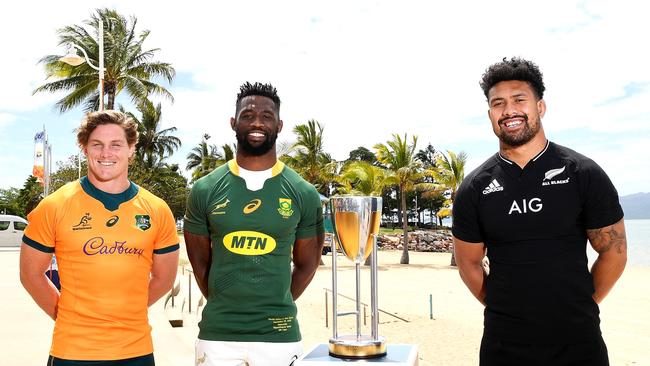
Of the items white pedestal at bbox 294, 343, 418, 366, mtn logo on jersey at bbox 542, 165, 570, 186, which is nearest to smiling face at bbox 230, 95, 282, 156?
white pedestal at bbox 294, 343, 418, 366

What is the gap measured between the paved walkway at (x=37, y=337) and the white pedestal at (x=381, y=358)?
4156 mm

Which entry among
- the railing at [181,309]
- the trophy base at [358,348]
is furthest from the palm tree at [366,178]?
the trophy base at [358,348]

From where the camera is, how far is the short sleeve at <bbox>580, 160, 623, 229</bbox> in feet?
9.42

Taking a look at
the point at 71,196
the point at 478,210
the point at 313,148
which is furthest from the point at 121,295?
the point at 313,148

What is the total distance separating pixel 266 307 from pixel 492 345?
111 cm

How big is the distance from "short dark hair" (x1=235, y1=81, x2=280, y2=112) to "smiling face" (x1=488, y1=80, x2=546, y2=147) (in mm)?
1142

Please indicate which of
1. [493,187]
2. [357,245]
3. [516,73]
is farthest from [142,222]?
[516,73]

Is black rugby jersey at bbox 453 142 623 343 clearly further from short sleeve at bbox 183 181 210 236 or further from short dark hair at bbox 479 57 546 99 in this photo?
short sleeve at bbox 183 181 210 236

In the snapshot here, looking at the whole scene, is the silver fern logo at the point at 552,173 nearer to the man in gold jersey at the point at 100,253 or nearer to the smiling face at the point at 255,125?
the smiling face at the point at 255,125

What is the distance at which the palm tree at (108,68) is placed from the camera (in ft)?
78.6

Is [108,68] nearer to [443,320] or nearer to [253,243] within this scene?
[443,320]

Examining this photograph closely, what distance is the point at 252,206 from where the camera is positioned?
3.13m

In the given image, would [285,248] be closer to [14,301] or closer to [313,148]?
[14,301]

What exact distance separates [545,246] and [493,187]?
1.23 ft
